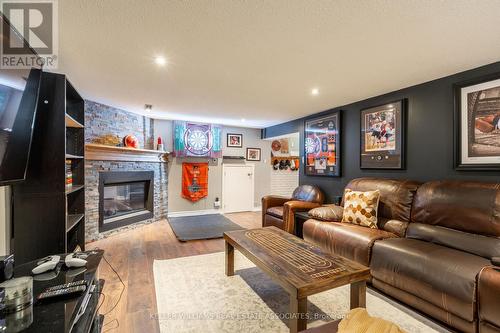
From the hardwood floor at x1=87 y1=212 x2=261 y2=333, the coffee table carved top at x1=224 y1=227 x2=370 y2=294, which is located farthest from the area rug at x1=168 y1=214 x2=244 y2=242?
the coffee table carved top at x1=224 y1=227 x2=370 y2=294

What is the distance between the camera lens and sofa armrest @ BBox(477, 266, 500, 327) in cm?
146

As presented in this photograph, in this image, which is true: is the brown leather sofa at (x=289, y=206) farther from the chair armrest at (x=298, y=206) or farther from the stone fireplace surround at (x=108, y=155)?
the stone fireplace surround at (x=108, y=155)

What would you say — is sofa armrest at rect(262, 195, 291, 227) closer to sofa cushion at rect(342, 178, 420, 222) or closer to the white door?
sofa cushion at rect(342, 178, 420, 222)

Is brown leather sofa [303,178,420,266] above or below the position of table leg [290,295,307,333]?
above

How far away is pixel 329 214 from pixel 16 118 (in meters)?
3.19

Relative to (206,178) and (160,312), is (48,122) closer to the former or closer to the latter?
(160,312)

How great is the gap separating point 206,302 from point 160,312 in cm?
39

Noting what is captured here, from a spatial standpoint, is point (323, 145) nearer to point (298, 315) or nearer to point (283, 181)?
point (283, 181)

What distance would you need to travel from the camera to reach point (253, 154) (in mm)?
6348

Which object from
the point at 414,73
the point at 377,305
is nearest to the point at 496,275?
the point at 377,305

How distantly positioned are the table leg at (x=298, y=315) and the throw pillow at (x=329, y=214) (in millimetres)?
1761

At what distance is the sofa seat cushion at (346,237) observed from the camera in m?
2.37

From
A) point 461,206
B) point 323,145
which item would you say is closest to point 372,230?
point 461,206

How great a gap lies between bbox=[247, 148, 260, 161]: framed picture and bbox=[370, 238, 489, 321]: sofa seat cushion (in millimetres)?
4343
